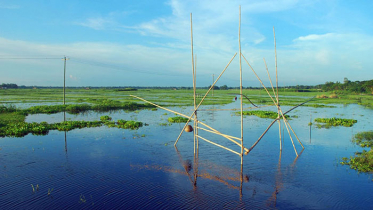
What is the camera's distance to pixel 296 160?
1161 centimetres

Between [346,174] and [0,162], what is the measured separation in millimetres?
13894

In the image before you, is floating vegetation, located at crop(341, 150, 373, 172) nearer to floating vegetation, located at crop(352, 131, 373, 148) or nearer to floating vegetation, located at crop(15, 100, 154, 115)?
floating vegetation, located at crop(352, 131, 373, 148)

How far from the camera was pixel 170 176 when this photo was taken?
31.7 ft

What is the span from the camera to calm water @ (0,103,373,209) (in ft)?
25.2

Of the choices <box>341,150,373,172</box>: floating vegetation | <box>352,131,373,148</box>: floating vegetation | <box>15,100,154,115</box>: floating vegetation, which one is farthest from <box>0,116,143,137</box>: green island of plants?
<box>352,131,373,148</box>: floating vegetation

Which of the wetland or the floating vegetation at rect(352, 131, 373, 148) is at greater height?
the floating vegetation at rect(352, 131, 373, 148)

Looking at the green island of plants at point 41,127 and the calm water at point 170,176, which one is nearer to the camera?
the calm water at point 170,176

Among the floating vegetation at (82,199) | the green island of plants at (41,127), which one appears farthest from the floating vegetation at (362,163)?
the green island of plants at (41,127)

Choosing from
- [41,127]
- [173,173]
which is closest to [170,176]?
[173,173]

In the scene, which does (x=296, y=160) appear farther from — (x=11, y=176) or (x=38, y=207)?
(x=11, y=176)

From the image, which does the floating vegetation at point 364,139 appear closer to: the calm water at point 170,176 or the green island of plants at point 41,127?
the calm water at point 170,176

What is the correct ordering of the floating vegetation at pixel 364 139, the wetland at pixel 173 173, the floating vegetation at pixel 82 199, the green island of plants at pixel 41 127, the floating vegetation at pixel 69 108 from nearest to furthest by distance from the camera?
the floating vegetation at pixel 82 199
the wetland at pixel 173 173
the floating vegetation at pixel 364 139
the green island of plants at pixel 41 127
the floating vegetation at pixel 69 108

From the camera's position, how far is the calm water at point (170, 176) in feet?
25.2

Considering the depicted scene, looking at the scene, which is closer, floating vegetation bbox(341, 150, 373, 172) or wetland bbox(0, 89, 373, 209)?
wetland bbox(0, 89, 373, 209)
